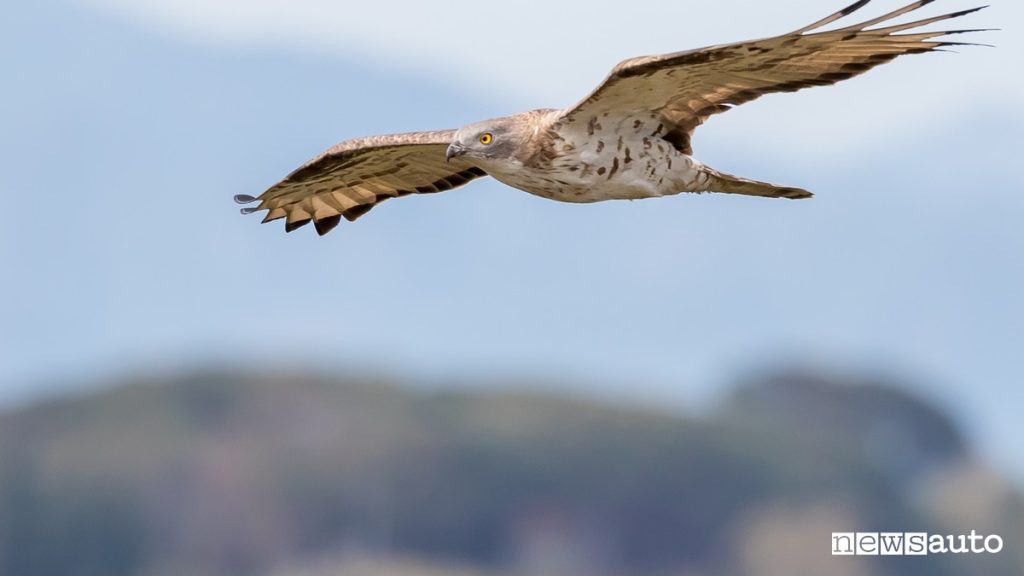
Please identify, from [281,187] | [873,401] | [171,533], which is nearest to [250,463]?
[171,533]

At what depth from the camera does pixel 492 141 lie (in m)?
18.6

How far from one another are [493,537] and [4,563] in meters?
26.3

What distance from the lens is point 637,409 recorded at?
14025 centimetres

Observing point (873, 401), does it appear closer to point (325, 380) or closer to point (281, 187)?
point (325, 380)

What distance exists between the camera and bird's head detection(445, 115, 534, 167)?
18516mm

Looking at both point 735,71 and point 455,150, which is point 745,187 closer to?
point 735,71

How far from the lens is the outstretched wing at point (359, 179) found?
20953 mm

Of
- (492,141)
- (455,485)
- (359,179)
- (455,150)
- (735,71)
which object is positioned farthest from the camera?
(455,485)

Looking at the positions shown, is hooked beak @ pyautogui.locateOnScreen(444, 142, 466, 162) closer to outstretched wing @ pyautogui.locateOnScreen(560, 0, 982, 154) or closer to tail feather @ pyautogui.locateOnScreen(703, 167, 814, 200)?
outstretched wing @ pyautogui.locateOnScreen(560, 0, 982, 154)

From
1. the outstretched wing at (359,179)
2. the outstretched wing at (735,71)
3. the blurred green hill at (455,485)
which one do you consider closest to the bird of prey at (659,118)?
the outstretched wing at (735,71)

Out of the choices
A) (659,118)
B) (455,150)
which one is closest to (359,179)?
(455,150)

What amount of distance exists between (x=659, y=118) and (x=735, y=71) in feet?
2.79

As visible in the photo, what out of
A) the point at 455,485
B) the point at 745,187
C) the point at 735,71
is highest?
the point at 455,485

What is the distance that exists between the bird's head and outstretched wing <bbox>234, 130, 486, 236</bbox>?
152 centimetres
